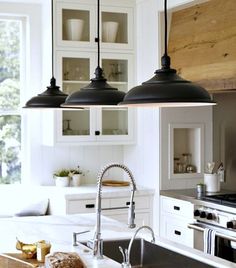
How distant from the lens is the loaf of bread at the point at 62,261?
246 cm

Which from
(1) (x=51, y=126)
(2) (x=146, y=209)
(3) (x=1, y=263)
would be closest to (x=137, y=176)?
(2) (x=146, y=209)

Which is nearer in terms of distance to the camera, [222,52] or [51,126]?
[222,52]

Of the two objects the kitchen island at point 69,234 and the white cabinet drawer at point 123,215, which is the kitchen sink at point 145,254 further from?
Result: the white cabinet drawer at point 123,215

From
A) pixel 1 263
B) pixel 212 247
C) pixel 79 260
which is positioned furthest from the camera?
pixel 212 247

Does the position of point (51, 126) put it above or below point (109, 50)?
below

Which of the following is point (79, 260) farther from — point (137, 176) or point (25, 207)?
point (137, 176)

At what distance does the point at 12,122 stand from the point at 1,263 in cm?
298

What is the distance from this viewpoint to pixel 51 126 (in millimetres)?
5266

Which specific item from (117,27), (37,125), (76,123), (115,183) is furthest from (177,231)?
(117,27)

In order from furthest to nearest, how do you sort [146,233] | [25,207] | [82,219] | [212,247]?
[25,207] < [212,247] < [82,219] < [146,233]

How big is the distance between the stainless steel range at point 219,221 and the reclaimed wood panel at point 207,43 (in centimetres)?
92

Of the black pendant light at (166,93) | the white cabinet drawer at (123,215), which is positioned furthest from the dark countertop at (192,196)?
the black pendant light at (166,93)

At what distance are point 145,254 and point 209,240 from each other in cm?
136

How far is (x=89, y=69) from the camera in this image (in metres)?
5.38
